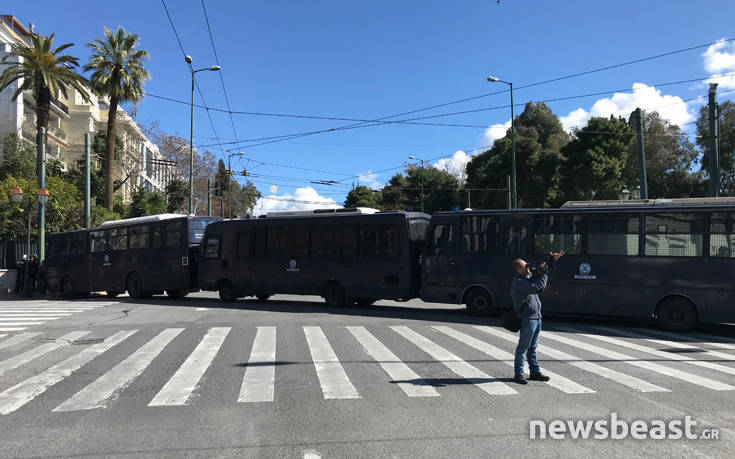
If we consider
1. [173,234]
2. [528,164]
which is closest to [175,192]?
[528,164]

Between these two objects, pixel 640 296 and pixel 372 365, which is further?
pixel 640 296

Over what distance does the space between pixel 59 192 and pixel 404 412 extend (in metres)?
32.4

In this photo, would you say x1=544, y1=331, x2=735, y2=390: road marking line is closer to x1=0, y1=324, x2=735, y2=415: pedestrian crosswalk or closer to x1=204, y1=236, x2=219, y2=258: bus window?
x1=0, y1=324, x2=735, y2=415: pedestrian crosswalk

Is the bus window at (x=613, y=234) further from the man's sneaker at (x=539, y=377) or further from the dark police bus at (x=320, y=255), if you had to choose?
the man's sneaker at (x=539, y=377)

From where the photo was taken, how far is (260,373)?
7.51 meters

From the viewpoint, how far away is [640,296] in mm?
12578

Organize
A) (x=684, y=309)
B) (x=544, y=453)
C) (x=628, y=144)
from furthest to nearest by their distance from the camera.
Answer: (x=628, y=144) → (x=684, y=309) → (x=544, y=453)

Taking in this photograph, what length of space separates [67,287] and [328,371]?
69.3ft

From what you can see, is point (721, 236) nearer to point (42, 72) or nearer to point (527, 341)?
point (527, 341)

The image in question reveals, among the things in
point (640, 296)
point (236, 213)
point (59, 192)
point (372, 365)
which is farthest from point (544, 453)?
point (236, 213)

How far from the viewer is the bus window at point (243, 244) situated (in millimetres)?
19047

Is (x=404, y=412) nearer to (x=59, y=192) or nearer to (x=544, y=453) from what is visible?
(x=544, y=453)

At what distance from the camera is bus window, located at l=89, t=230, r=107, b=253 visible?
22.6 m

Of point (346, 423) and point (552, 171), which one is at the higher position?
point (552, 171)
